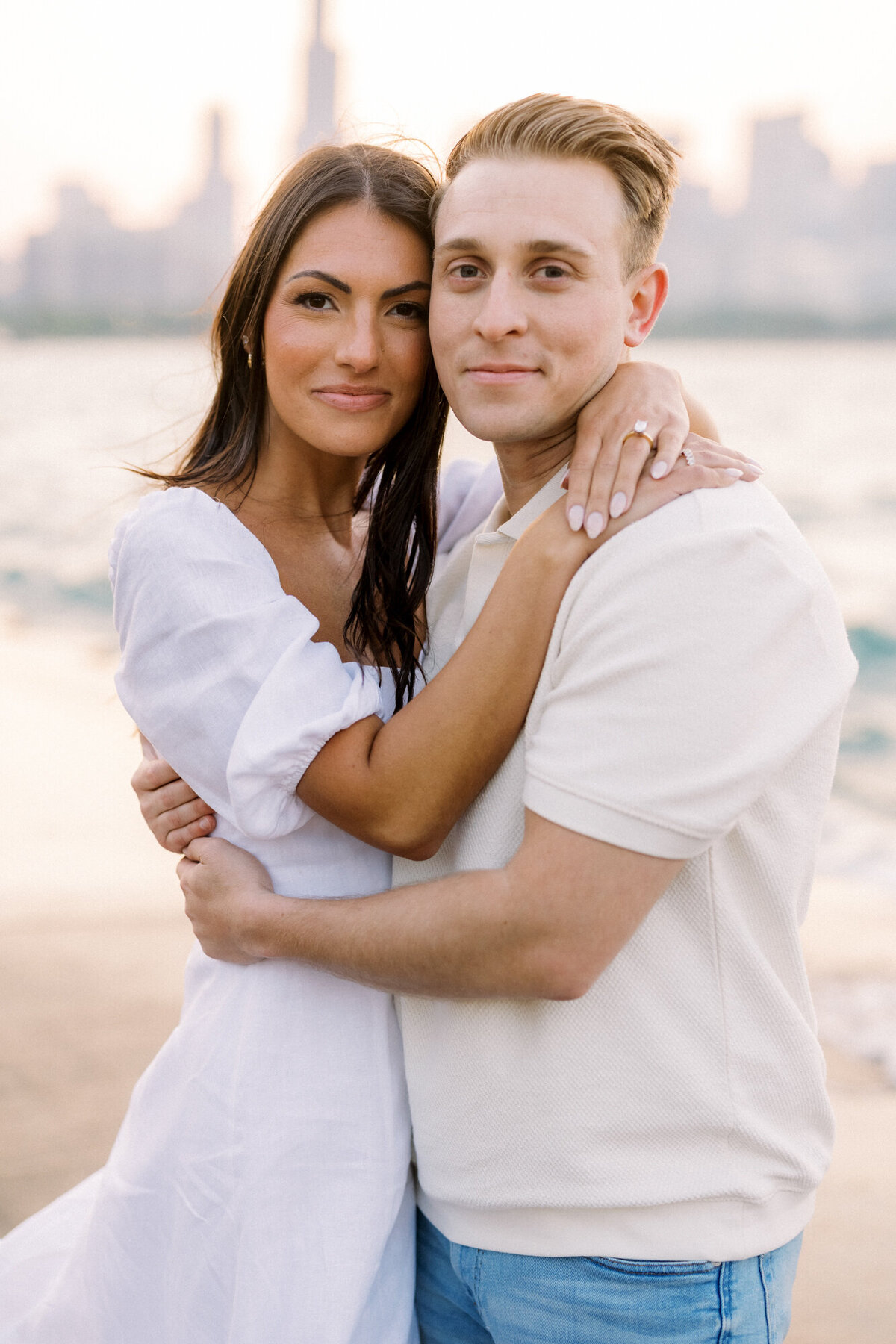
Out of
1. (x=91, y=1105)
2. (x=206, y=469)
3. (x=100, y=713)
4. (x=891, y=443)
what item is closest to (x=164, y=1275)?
(x=206, y=469)

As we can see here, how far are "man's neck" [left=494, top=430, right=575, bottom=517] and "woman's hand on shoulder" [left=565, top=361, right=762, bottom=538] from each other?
0.20 feet

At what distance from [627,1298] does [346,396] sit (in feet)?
4.48

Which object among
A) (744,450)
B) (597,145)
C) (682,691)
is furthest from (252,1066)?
(744,450)

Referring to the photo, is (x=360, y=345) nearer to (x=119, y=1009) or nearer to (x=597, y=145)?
(x=597, y=145)

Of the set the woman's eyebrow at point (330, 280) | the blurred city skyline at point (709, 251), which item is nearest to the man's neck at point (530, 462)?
the woman's eyebrow at point (330, 280)

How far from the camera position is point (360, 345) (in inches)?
74.5

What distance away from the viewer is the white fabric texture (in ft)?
5.42

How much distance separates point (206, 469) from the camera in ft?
6.56

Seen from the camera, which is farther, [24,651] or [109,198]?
[109,198]

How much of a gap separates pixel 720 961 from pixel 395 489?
3.56ft

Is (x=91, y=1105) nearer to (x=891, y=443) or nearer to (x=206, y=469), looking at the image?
(x=206, y=469)

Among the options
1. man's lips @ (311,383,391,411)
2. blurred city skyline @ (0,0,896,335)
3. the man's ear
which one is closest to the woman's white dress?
man's lips @ (311,383,391,411)

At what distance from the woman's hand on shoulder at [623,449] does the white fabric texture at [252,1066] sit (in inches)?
16.2

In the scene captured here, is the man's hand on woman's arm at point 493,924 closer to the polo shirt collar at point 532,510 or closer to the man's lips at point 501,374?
the polo shirt collar at point 532,510
